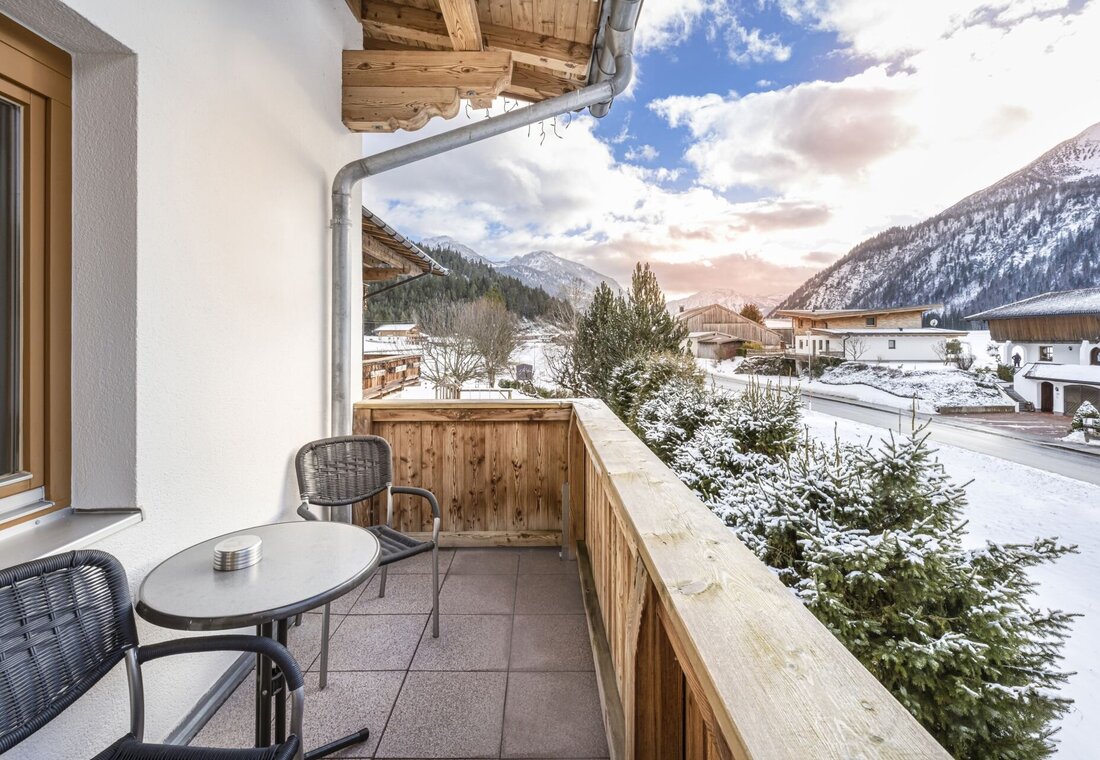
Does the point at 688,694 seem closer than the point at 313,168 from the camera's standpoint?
Yes

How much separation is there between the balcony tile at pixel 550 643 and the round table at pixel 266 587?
654 mm

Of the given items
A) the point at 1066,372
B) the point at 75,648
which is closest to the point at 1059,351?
the point at 1066,372

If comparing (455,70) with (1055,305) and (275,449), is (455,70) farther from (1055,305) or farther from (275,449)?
(1055,305)

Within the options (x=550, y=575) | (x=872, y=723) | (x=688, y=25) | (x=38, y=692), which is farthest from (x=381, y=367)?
(x=688, y=25)

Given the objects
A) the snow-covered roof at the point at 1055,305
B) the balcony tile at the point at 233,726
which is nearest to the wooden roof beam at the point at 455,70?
the balcony tile at the point at 233,726

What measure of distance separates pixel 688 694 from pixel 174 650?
109 cm

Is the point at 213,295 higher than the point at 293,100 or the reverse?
the reverse

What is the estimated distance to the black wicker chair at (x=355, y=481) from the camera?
7.10ft

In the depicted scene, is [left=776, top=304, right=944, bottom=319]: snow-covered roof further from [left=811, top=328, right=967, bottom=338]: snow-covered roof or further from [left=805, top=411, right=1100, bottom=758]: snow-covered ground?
[left=805, top=411, right=1100, bottom=758]: snow-covered ground

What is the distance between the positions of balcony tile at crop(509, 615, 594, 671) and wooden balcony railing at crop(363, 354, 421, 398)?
2.77 meters

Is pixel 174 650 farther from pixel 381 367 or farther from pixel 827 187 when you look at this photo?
pixel 827 187

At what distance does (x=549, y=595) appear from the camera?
249 centimetres

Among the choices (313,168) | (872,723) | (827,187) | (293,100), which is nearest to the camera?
(872,723)

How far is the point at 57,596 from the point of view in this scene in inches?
39.4
